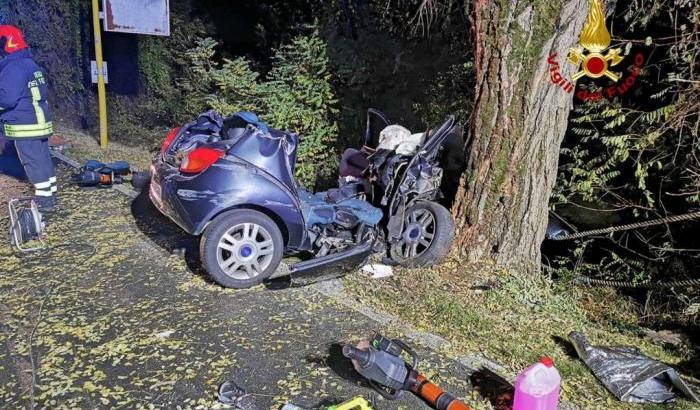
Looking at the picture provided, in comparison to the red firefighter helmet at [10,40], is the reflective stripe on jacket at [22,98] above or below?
below

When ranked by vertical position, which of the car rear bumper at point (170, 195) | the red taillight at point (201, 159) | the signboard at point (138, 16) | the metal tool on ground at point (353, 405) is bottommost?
the metal tool on ground at point (353, 405)

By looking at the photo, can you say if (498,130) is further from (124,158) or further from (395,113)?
(124,158)

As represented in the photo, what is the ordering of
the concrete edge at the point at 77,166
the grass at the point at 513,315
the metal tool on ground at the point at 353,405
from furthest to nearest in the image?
the concrete edge at the point at 77,166
the grass at the point at 513,315
the metal tool on ground at the point at 353,405

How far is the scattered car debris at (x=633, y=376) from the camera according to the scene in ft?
11.5

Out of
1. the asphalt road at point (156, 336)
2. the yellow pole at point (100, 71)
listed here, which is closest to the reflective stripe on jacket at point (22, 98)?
→ the asphalt road at point (156, 336)

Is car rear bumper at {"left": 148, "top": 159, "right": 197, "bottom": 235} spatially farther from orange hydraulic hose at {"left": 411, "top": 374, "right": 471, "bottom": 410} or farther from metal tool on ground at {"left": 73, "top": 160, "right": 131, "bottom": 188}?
metal tool on ground at {"left": 73, "top": 160, "right": 131, "bottom": 188}

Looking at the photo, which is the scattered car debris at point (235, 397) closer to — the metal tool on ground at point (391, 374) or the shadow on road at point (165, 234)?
the metal tool on ground at point (391, 374)

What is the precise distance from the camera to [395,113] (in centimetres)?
805

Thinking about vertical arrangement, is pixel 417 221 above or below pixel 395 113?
below

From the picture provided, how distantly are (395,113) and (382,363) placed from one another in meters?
5.29

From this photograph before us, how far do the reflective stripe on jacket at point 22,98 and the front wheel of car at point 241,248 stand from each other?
12.2 ft

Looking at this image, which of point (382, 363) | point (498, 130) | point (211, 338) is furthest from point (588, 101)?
point (211, 338)

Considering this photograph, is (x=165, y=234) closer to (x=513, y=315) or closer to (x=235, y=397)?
(x=235, y=397)

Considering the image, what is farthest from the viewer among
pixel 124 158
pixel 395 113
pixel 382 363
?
pixel 124 158
